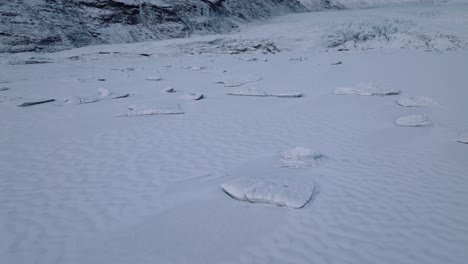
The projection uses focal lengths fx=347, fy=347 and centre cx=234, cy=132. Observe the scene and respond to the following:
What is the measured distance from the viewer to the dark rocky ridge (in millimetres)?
13086

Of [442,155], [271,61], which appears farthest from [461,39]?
[442,155]

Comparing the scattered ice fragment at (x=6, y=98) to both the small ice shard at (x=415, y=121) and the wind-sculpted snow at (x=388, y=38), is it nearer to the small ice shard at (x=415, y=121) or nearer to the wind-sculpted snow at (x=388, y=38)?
the small ice shard at (x=415, y=121)

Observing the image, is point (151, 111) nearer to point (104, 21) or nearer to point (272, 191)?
point (272, 191)

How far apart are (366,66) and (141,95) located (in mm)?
6425

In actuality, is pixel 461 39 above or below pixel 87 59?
above

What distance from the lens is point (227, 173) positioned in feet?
10.9

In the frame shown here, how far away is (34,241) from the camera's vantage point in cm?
228

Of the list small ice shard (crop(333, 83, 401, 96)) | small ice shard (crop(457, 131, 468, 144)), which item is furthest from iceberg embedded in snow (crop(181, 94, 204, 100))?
small ice shard (crop(457, 131, 468, 144))

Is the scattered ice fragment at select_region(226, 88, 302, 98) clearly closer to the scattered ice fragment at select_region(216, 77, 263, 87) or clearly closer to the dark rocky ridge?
the scattered ice fragment at select_region(216, 77, 263, 87)

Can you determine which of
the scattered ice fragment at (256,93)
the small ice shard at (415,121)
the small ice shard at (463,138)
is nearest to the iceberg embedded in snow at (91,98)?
the scattered ice fragment at (256,93)

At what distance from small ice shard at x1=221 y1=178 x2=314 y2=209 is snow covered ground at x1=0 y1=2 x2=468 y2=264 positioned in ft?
0.10

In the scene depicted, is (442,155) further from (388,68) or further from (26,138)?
(388,68)

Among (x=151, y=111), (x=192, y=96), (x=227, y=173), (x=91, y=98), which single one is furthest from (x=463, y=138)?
(x=91, y=98)

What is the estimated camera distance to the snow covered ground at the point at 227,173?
223 centimetres
